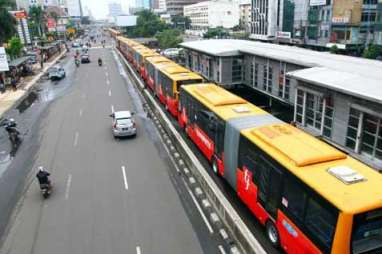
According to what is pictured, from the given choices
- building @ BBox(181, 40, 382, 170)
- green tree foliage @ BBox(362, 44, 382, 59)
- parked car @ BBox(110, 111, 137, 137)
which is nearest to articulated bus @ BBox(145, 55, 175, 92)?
building @ BBox(181, 40, 382, 170)

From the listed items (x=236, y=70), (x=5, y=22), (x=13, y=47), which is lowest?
(x=236, y=70)

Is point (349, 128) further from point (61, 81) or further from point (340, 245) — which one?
point (61, 81)

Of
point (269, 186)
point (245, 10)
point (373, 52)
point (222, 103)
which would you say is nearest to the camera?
point (269, 186)

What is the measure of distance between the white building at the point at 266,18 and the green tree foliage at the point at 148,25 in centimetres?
3787

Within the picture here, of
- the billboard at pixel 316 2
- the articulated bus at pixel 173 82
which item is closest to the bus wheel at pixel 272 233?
the articulated bus at pixel 173 82

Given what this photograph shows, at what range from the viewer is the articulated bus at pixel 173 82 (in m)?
23.0

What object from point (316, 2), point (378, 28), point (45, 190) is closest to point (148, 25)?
point (316, 2)

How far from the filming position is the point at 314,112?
18188 mm

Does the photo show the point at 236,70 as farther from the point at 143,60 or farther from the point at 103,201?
the point at 103,201

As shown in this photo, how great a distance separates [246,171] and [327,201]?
430 centimetres

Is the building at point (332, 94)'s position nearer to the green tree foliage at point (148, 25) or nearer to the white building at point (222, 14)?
the green tree foliage at point (148, 25)

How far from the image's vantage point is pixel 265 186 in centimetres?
1058

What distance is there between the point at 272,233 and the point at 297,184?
264 cm

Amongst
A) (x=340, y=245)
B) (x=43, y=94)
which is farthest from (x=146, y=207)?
(x=43, y=94)
